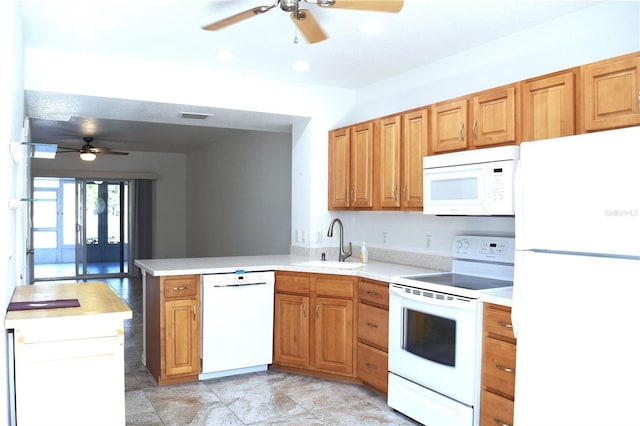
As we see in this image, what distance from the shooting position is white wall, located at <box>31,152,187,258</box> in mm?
10094

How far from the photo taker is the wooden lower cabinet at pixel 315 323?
4.01 meters

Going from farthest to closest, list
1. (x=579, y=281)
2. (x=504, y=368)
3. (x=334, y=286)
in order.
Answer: (x=334, y=286), (x=504, y=368), (x=579, y=281)

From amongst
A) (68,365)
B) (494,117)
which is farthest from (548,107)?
(68,365)

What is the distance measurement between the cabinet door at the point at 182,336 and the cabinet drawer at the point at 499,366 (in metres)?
2.16

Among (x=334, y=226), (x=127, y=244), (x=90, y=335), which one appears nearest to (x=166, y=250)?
(x=127, y=244)

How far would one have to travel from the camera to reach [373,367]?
376 cm

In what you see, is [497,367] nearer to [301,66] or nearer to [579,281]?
[579,281]

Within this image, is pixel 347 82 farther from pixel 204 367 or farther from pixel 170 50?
pixel 204 367

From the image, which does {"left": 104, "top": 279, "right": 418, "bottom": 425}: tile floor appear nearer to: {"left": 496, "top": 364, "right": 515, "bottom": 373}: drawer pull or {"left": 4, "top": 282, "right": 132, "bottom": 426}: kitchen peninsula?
{"left": 496, "top": 364, "right": 515, "bottom": 373}: drawer pull

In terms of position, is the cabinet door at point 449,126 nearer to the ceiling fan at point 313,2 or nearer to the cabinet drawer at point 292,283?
the ceiling fan at point 313,2

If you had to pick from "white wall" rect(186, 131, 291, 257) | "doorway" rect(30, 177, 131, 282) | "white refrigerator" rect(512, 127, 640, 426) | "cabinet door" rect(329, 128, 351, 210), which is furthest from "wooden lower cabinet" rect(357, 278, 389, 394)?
"doorway" rect(30, 177, 131, 282)

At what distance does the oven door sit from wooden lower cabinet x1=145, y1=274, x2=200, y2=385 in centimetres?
150

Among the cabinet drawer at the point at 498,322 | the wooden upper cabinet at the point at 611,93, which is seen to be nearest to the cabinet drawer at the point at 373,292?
the cabinet drawer at the point at 498,322

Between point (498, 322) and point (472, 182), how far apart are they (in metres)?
0.87
